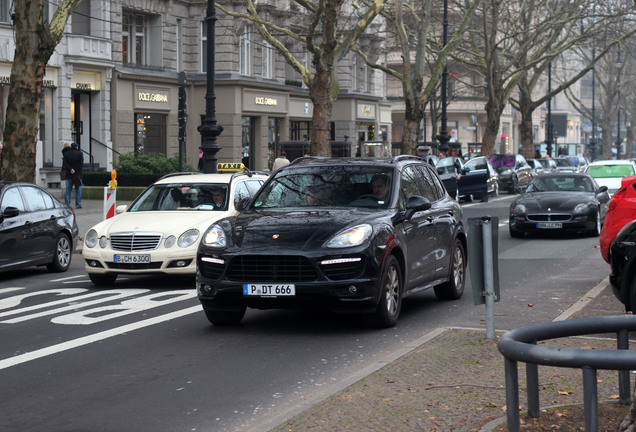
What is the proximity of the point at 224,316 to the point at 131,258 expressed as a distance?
344 cm

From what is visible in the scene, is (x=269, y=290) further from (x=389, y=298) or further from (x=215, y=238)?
(x=389, y=298)

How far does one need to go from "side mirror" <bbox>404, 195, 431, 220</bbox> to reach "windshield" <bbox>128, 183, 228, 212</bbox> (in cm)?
446

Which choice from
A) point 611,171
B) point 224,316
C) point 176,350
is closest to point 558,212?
point 611,171

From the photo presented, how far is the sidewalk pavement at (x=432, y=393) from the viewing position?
6.35 metres

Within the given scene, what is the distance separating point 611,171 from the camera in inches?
1209

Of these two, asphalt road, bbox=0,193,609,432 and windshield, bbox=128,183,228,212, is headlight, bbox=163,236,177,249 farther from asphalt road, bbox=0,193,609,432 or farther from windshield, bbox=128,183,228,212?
windshield, bbox=128,183,228,212

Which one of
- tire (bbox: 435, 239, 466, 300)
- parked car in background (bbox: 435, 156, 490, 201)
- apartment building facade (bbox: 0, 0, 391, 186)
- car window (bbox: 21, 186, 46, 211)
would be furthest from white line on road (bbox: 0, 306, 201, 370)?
apartment building facade (bbox: 0, 0, 391, 186)

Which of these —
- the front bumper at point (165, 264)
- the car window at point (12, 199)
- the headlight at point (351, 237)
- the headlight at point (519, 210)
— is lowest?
the front bumper at point (165, 264)

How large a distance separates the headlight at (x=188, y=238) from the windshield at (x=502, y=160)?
38.1 m

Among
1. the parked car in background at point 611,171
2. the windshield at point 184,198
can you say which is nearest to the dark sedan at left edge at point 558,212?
the parked car in background at point 611,171

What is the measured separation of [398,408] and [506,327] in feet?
12.6

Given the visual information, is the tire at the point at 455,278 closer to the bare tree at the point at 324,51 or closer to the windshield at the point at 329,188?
the windshield at the point at 329,188

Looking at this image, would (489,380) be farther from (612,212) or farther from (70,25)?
(70,25)

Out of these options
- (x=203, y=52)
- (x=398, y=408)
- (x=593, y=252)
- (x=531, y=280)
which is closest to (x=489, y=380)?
(x=398, y=408)
